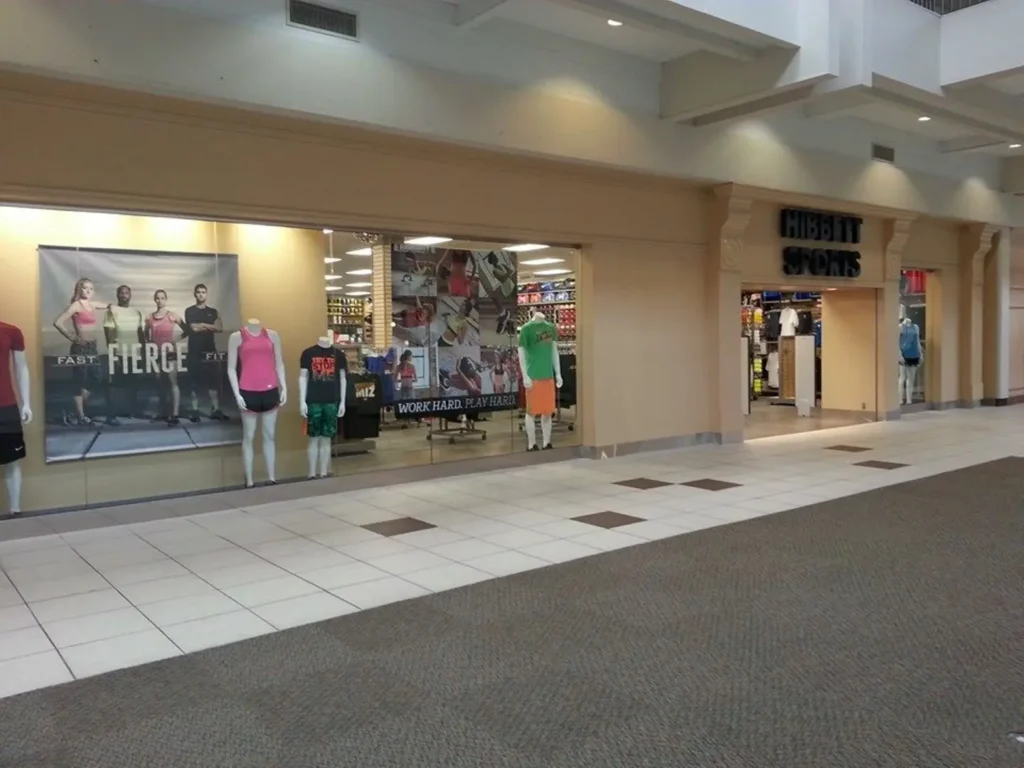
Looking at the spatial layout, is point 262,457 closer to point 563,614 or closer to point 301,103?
point 301,103

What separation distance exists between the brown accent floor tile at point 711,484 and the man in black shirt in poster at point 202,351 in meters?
4.19

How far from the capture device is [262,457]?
23.2ft

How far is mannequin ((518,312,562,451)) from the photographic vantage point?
341 inches

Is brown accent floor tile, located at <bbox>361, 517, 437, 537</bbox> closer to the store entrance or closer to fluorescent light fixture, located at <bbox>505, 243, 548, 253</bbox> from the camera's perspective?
fluorescent light fixture, located at <bbox>505, 243, 548, 253</bbox>

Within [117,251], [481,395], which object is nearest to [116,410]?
[117,251]

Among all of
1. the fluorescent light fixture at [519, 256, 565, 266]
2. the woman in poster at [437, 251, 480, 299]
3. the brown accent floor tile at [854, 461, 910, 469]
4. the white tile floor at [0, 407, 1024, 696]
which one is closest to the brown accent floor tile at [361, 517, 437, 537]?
the white tile floor at [0, 407, 1024, 696]

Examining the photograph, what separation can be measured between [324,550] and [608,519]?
2061 mm

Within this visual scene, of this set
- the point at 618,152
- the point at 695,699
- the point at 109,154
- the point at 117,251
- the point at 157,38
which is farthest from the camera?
the point at 618,152

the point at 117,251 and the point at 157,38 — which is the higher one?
the point at 157,38

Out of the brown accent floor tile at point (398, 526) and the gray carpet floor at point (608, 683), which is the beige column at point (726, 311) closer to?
the brown accent floor tile at point (398, 526)

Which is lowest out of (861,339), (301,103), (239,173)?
(861,339)

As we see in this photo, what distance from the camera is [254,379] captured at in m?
6.83

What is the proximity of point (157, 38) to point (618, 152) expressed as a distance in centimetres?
432

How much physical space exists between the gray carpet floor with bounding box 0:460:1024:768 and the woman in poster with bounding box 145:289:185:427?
3537mm
